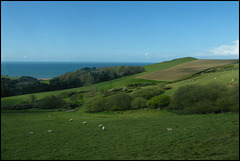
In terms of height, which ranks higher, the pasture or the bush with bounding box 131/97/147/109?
the pasture

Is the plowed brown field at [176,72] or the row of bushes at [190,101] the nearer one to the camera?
the row of bushes at [190,101]

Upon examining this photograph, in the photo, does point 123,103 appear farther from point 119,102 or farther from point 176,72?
point 176,72

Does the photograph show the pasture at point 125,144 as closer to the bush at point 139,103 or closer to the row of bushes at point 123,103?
the row of bushes at point 123,103

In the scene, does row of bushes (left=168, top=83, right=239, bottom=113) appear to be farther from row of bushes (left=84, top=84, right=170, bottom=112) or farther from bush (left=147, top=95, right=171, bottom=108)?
row of bushes (left=84, top=84, right=170, bottom=112)

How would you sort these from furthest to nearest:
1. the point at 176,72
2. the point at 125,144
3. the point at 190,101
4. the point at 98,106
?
1. the point at 176,72
2. the point at 98,106
3. the point at 190,101
4. the point at 125,144

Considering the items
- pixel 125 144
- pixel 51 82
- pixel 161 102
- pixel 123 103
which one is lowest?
pixel 123 103

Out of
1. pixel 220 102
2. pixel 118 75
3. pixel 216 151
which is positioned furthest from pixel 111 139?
pixel 118 75

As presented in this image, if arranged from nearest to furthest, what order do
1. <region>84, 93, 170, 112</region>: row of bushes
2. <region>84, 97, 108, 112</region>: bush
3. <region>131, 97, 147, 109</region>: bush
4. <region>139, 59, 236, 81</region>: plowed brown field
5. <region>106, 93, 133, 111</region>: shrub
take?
<region>84, 93, 170, 112</region>: row of bushes → <region>131, 97, 147, 109</region>: bush → <region>106, 93, 133, 111</region>: shrub → <region>84, 97, 108, 112</region>: bush → <region>139, 59, 236, 81</region>: plowed brown field

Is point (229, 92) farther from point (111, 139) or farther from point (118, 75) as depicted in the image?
point (118, 75)

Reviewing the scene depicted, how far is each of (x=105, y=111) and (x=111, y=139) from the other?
19984mm

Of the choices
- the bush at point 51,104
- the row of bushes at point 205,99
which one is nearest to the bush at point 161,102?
the row of bushes at point 205,99

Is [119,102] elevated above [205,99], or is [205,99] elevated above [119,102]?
[205,99]

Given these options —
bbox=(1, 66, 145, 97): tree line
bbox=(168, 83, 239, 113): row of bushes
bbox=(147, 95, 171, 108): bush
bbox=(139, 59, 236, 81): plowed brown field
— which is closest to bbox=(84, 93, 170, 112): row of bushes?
bbox=(147, 95, 171, 108): bush

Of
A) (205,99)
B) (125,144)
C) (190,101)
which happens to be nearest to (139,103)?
(190,101)
